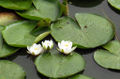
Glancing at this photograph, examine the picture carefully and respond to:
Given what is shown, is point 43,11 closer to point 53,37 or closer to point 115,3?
point 53,37

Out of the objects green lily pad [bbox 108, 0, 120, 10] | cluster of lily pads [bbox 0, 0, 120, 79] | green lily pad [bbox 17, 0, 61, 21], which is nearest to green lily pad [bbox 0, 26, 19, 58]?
cluster of lily pads [bbox 0, 0, 120, 79]

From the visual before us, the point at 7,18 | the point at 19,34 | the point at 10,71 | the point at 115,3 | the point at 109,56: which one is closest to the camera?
the point at 10,71

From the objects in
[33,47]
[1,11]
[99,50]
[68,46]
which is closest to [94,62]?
[99,50]

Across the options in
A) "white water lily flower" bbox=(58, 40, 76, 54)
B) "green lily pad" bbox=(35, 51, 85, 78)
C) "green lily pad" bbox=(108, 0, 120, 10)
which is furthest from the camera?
"green lily pad" bbox=(108, 0, 120, 10)

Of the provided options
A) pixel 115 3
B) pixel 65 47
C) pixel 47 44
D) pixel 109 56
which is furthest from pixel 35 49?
pixel 115 3

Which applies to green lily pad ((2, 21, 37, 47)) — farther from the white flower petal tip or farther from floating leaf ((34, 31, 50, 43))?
the white flower petal tip

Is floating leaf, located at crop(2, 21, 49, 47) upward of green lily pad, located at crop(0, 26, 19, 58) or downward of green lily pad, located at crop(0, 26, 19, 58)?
upward
